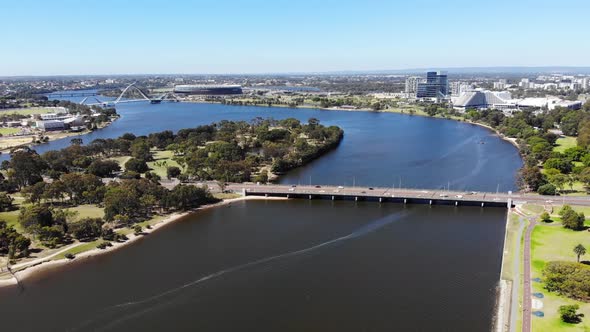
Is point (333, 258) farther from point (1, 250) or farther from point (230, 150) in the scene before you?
point (230, 150)

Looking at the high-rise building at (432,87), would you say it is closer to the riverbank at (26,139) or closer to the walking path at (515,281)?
the riverbank at (26,139)

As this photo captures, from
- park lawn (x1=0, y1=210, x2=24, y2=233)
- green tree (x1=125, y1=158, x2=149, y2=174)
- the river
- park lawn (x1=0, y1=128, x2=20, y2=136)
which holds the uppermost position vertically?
park lawn (x1=0, y1=128, x2=20, y2=136)

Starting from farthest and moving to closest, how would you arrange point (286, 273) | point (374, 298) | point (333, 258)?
point (333, 258) < point (286, 273) < point (374, 298)

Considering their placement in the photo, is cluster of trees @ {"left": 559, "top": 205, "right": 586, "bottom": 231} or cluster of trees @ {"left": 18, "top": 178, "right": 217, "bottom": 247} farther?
cluster of trees @ {"left": 18, "top": 178, "right": 217, "bottom": 247}

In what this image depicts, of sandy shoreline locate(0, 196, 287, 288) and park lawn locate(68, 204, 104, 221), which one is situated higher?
park lawn locate(68, 204, 104, 221)


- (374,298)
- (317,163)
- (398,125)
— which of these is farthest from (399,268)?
(398,125)

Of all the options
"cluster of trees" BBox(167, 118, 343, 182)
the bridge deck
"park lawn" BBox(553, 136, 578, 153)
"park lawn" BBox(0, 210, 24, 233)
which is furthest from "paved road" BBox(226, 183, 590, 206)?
"park lawn" BBox(553, 136, 578, 153)

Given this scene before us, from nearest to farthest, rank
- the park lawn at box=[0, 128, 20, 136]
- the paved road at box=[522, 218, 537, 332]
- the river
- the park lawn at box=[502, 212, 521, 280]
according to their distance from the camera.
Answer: the paved road at box=[522, 218, 537, 332], the river, the park lawn at box=[502, 212, 521, 280], the park lawn at box=[0, 128, 20, 136]

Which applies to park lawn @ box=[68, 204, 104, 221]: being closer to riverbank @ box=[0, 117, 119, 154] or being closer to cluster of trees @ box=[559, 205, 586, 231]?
cluster of trees @ box=[559, 205, 586, 231]
